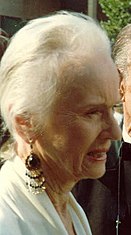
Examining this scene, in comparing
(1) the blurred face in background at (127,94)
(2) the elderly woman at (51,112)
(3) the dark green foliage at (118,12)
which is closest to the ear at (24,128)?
(2) the elderly woman at (51,112)

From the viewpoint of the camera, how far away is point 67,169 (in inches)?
62.6

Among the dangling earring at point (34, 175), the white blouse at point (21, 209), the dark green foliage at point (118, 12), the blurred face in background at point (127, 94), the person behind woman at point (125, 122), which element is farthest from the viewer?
the dark green foliage at point (118, 12)

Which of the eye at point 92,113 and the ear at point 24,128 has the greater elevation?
the ear at point 24,128

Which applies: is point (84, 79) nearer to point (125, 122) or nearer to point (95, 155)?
point (95, 155)

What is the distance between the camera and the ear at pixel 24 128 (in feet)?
5.06

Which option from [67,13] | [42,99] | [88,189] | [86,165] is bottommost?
[88,189]

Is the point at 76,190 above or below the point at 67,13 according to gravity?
below

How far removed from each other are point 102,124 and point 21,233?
39cm

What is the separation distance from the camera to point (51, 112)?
4.98ft

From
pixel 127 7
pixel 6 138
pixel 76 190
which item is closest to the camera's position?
pixel 6 138

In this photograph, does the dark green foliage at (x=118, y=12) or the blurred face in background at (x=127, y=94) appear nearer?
the blurred face in background at (x=127, y=94)

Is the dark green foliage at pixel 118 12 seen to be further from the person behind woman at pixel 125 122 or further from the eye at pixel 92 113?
the eye at pixel 92 113

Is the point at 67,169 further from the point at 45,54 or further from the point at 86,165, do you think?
the point at 45,54

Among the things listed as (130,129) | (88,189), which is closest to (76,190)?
(88,189)
